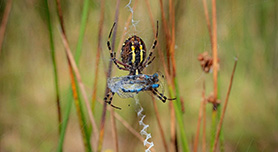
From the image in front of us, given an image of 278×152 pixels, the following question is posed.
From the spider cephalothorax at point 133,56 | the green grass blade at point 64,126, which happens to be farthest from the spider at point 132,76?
the green grass blade at point 64,126

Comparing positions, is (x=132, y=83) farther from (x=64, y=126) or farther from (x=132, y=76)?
(x=64, y=126)

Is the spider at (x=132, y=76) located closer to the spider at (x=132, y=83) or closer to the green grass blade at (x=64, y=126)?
the spider at (x=132, y=83)

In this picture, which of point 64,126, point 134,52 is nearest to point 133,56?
point 134,52

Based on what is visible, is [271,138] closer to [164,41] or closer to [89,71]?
[164,41]

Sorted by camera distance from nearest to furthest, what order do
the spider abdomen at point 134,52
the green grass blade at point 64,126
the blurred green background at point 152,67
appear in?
1. the green grass blade at point 64,126
2. the spider abdomen at point 134,52
3. the blurred green background at point 152,67

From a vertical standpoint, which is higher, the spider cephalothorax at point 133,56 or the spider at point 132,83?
the spider cephalothorax at point 133,56

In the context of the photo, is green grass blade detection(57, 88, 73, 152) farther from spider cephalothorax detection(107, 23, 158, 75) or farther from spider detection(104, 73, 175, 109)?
spider cephalothorax detection(107, 23, 158, 75)

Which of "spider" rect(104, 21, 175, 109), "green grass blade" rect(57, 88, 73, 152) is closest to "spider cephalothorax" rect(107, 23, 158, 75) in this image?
"spider" rect(104, 21, 175, 109)

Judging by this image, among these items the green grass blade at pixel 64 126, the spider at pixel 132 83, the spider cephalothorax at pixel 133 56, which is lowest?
the green grass blade at pixel 64 126
